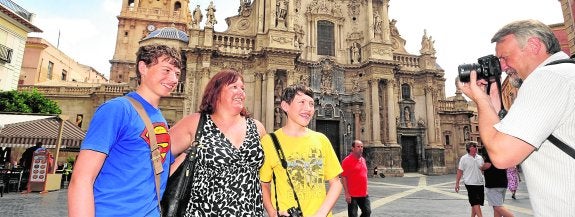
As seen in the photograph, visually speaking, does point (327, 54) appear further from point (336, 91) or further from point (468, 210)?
point (468, 210)

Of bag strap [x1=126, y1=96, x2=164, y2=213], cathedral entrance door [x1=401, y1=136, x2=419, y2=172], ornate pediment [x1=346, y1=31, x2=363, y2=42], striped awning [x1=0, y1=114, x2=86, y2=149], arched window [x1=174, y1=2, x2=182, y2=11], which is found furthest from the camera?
arched window [x1=174, y1=2, x2=182, y2=11]

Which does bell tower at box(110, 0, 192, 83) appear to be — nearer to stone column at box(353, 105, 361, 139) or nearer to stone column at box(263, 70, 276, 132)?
stone column at box(263, 70, 276, 132)

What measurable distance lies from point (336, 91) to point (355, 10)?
8.10 metres

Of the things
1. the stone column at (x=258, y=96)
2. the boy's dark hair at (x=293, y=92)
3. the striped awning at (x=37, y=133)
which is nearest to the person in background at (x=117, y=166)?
the boy's dark hair at (x=293, y=92)

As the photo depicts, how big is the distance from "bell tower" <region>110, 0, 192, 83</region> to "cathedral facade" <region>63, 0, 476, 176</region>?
13200mm

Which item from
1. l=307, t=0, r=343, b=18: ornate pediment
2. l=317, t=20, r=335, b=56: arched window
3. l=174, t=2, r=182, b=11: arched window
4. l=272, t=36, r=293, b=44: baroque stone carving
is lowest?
l=272, t=36, r=293, b=44: baroque stone carving

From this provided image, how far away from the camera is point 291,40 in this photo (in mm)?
22438

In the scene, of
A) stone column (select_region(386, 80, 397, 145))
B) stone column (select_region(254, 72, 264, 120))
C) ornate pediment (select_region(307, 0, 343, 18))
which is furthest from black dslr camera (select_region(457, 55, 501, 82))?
ornate pediment (select_region(307, 0, 343, 18))

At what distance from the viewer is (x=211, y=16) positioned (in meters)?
22.6

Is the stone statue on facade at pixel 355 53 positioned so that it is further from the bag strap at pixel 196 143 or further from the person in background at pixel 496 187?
the bag strap at pixel 196 143

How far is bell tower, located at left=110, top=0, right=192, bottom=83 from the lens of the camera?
122 ft

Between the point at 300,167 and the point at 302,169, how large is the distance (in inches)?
1.0

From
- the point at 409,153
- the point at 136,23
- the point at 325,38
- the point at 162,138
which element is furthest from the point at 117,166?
the point at 136,23

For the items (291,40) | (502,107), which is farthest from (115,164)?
(291,40)
